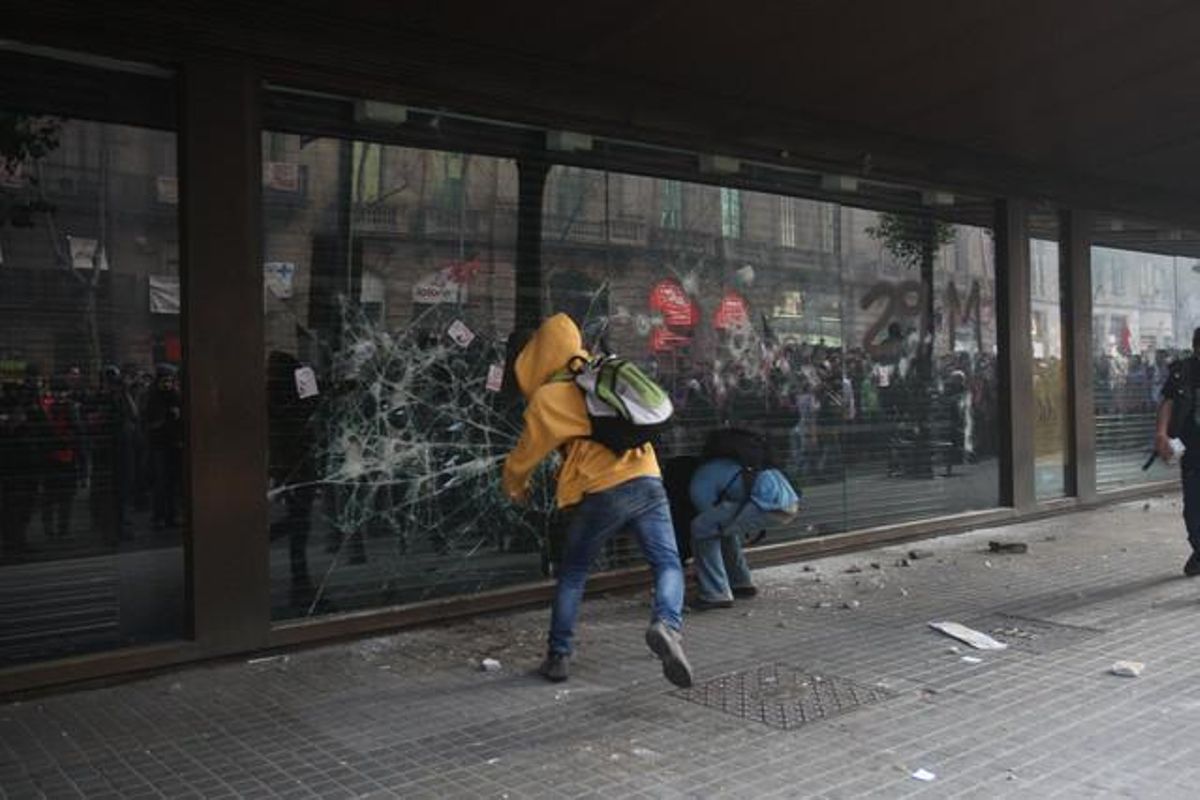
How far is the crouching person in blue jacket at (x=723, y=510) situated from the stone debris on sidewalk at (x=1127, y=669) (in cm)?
204

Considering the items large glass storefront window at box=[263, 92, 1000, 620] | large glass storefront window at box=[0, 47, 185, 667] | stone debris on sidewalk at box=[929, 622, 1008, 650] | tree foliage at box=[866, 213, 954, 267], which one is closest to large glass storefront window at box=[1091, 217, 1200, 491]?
tree foliage at box=[866, 213, 954, 267]

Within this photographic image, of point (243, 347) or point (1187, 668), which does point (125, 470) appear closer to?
point (243, 347)

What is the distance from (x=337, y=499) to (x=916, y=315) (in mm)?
5795

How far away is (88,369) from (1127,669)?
544cm

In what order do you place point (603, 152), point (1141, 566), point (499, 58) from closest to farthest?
point (499, 58)
point (603, 152)
point (1141, 566)

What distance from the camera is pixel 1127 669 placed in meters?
5.13

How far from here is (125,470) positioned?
5.45 meters

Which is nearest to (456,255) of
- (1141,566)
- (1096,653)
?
(1096,653)

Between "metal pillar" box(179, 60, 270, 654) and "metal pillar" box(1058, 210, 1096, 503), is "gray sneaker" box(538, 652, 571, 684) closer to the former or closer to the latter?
"metal pillar" box(179, 60, 270, 654)

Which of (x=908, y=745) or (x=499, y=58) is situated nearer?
(x=908, y=745)

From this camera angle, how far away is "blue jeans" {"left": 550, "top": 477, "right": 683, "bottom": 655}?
501 cm

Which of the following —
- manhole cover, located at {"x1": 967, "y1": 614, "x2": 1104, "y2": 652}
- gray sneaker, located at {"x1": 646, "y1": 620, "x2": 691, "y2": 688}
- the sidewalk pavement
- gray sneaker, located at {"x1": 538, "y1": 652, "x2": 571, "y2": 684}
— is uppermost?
gray sneaker, located at {"x1": 646, "y1": 620, "x2": 691, "y2": 688}

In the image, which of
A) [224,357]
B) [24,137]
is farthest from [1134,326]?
[24,137]

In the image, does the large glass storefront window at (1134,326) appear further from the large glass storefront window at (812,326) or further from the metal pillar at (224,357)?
the metal pillar at (224,357)
